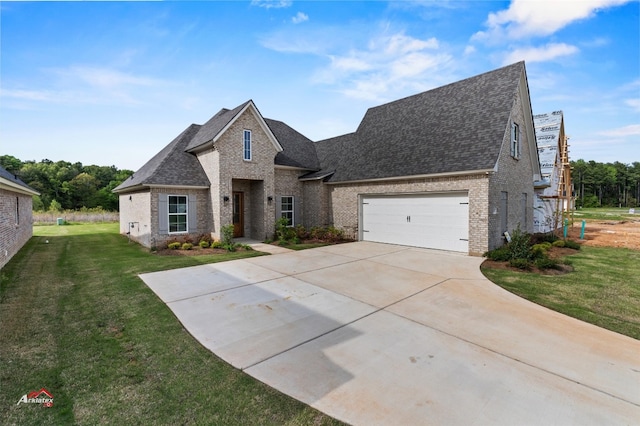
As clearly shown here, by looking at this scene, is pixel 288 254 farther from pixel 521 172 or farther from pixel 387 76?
pixel 521 172

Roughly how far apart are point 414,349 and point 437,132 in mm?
11193

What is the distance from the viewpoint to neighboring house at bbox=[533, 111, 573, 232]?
17797mm

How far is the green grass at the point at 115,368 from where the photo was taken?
2.68m

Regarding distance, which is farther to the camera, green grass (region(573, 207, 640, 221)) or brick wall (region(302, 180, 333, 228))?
green grass (region(573, 207, 640, 221))

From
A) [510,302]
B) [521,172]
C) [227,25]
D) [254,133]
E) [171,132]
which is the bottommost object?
[510,302]

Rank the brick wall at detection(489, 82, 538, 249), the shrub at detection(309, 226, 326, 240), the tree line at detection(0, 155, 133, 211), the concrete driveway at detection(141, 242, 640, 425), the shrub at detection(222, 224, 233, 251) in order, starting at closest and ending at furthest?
the concrete driveway at detection(141, 242, 640, 425), the brick wall at detection(489, 82, 538, 249), the shrub at detection(222, 224, 233, 251), the shrub at detection(309, 226, 326, 240), the tree line at detection(0, 155, 133, 211)

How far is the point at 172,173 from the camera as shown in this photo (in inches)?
501

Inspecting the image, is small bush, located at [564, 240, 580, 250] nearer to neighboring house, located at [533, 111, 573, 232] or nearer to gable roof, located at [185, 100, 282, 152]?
neighboring house, located at [533, 111, 573, 232]

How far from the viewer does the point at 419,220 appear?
1226 cm

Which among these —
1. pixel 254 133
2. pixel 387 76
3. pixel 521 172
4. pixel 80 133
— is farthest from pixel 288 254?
pixel 80 133

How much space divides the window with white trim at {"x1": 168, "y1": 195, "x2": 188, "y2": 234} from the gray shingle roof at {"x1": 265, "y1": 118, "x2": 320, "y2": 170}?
535 centimetres

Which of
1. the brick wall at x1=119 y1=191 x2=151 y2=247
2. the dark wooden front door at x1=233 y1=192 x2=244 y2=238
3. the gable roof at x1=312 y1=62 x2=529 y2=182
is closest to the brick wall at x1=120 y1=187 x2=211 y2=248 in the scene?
the brick wall at x1=119 y1=191 x2=151 y2=247

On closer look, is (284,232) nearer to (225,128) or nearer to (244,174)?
(244,174)

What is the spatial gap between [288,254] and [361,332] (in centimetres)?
672
